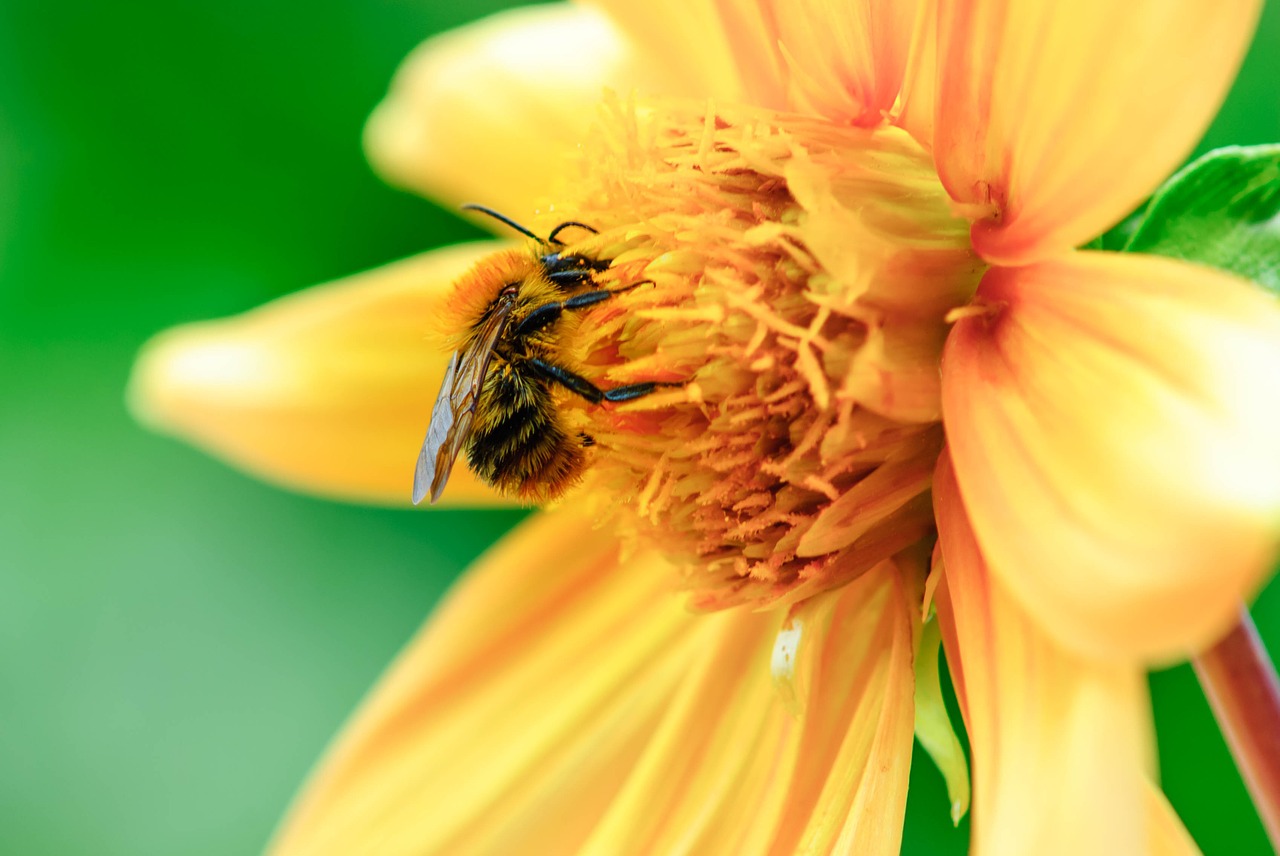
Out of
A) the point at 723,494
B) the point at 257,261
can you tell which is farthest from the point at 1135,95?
the point at 257,261

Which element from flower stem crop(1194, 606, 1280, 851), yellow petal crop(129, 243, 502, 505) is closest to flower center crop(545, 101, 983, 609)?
flower stem crop(1194, 606, 1280, 851)

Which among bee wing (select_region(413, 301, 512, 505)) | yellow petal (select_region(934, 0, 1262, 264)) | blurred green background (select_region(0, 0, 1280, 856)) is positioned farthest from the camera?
blurred green background (select_region(0, 0, 1280, 856))

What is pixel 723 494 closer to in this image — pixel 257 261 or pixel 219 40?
pixel 257 261

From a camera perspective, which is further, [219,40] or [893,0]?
[219,40]

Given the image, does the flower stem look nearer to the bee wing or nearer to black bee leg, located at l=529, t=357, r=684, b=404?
black bee leg, located at l=529, t=357, r=684, b=404

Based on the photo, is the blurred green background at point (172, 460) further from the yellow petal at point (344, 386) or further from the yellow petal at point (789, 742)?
the yellow petal at point (789, 742)

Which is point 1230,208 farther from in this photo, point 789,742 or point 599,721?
point 599,721

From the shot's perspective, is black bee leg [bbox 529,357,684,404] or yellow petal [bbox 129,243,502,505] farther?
yellow petal [bbox 129,243,502,505]
